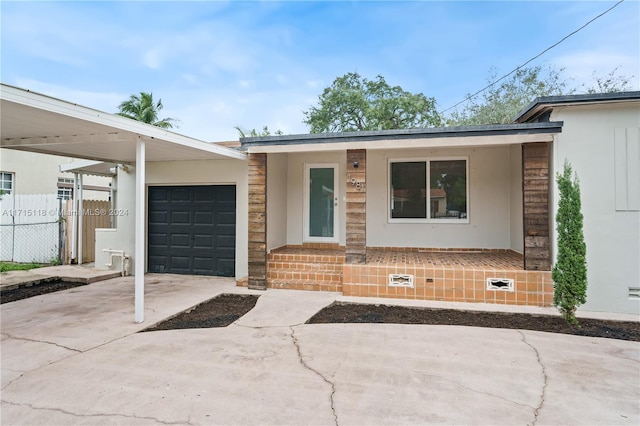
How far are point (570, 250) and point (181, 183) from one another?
7.51 meters

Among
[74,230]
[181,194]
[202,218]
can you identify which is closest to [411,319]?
[202,218]

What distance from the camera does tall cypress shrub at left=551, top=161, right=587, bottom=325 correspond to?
4918 millimetres

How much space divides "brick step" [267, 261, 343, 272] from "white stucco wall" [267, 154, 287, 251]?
17.7 inches

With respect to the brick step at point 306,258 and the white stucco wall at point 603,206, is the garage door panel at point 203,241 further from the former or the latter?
the white stucco wall at point 603,206

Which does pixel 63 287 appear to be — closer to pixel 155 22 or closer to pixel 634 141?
pixel 155 22

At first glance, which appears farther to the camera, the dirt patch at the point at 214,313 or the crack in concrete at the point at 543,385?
the dirt patch at the point at 214,313

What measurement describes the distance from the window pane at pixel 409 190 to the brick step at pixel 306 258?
6.42ft

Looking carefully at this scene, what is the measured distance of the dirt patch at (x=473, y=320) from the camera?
4684 mm

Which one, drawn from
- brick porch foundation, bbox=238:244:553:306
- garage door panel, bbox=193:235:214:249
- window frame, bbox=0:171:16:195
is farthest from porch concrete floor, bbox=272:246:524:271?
window frame, bbox=0:171:16:195

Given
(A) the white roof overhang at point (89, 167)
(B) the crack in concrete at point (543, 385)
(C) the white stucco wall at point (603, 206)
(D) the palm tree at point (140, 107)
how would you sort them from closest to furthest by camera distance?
(B) the crack in concrete at point (543, 385), (C) the white stucco wall at point (603, 206), (A) the white roof overhang at point (89, 167), (D) the palm tree at point (140, 107)

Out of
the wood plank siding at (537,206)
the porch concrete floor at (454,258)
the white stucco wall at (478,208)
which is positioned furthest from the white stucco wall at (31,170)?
the wood plank siding at (537,206)

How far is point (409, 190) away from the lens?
8.05 meters

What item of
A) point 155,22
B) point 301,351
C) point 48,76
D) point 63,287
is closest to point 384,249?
point 301,351

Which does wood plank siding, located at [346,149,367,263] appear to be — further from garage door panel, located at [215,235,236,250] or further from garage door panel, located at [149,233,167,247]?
garage door panel, located at [149,233,167,247]
